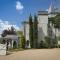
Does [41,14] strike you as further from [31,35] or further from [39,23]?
[31,35]

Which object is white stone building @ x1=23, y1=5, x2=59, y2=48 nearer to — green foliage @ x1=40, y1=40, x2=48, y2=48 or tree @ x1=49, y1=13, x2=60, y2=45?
tree @ x1=49, y1=13, x2=60, y2=45

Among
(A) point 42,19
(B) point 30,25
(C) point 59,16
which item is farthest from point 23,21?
(C) point 59,16

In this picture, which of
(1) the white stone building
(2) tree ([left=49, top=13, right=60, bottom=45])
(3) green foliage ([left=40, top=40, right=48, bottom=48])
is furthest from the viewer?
(1) the white stone building

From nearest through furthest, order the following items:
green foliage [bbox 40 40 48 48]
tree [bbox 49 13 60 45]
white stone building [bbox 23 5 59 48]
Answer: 1. green foliage [bbox 40 40 48 48]
2. tree [bbox 49 13 60 45]
3. white stone building [bbox 23 5 59 48]

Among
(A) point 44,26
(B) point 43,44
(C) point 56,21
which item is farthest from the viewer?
(A) point 44,26

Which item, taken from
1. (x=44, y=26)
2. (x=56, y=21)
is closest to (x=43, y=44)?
(x=44, y=26)

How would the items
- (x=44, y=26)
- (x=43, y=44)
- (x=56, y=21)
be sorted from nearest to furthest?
(x=43, y=44), (x=56, y=21), (x=44, y=26)

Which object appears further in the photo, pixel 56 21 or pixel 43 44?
pixel 56 21

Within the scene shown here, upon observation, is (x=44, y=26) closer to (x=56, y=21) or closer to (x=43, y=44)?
(x=56, y=21)

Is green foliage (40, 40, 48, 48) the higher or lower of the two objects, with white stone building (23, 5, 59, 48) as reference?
lower

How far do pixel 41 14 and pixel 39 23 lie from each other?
50.4 inches

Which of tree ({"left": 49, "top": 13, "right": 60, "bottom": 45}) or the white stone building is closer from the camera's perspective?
tree ({"left": 49, "top": 13, "right": 60, "bottom": 45})

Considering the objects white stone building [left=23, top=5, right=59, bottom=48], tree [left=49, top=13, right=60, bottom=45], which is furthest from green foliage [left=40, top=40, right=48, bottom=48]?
tree [left=49, top=13, right=60, bottom=45]

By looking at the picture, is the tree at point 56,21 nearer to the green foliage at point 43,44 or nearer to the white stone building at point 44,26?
the white stone building at point 44,26
